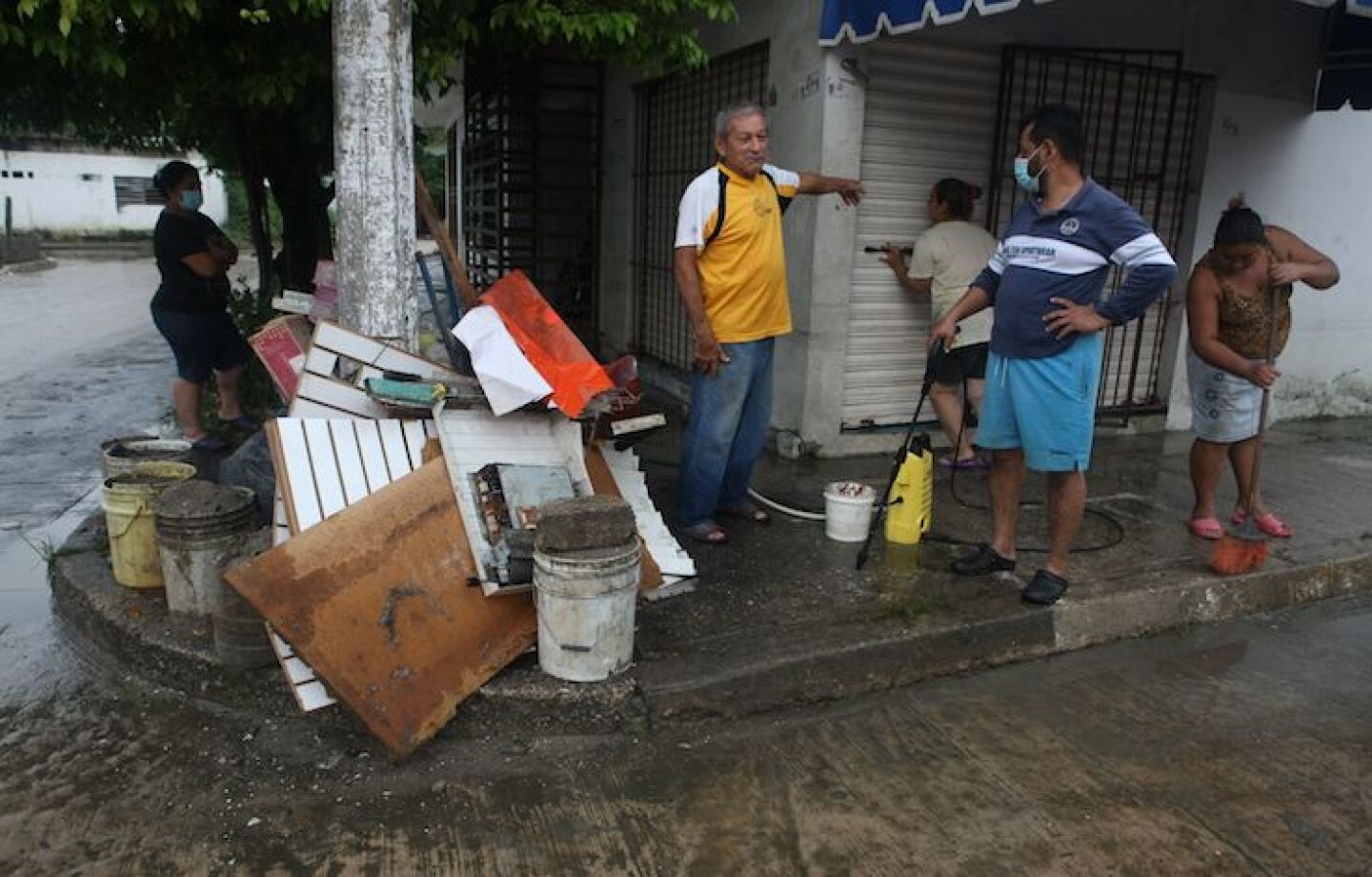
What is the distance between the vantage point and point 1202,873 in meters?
2.66

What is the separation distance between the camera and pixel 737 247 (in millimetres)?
4316

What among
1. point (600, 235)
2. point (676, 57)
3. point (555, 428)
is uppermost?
point (676, 57)

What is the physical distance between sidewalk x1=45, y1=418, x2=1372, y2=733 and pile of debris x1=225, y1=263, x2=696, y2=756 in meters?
0.23

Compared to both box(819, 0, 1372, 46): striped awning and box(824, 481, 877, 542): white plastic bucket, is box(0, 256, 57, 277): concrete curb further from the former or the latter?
box(824, 481, 877, 542): white plastic bucket

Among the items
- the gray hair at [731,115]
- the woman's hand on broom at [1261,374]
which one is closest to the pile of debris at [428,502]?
the gray hair at [731,115]

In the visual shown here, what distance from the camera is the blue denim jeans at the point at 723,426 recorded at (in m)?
4.47

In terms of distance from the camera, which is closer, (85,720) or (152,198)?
(85,720)

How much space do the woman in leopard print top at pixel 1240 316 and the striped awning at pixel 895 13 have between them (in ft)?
3.42

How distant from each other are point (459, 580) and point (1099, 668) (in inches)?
101

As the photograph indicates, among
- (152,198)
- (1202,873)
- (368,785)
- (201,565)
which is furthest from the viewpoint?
(152,198)

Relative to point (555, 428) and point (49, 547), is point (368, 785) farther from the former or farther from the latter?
point (49, 547)

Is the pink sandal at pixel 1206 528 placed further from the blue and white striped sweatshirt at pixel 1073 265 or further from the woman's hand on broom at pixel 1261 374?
the blue and white striped sweatshirt at pixel 1073 265

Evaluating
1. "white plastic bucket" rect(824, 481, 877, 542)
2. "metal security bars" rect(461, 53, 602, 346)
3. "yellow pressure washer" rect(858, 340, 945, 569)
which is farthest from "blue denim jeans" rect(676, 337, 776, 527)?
"metal security bars" rect(461, 53, 602, 346)

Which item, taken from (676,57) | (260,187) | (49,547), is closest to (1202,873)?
(676,57)
